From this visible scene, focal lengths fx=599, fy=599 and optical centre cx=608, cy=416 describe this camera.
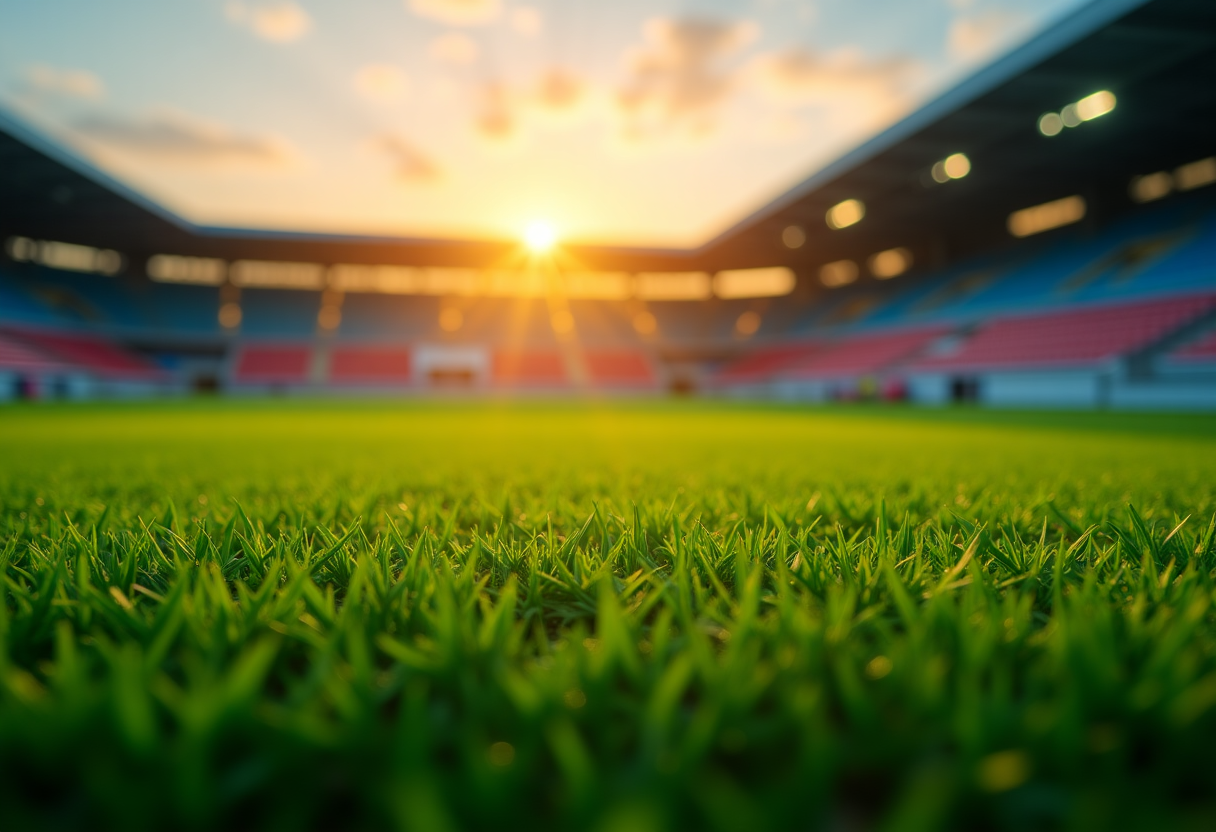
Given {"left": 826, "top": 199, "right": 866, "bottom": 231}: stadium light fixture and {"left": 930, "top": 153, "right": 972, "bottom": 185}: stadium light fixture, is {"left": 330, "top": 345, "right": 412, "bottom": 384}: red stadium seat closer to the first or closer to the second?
{"left": 826, "top": 199, "right": 866, "bottom": 231}: stadium light fixture

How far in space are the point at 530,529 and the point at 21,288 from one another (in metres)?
35.2

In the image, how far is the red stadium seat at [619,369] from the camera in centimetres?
3200

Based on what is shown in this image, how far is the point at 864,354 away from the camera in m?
24.3

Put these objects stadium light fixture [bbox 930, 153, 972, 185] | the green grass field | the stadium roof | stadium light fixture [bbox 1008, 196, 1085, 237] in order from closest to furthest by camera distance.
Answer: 1. the green grass field
2. the stadium roof
3. stadium light fixture [bbox 930, 153, 972, 185]
4. stadium light fixture [bbox 1008, 196, 1085, 237]

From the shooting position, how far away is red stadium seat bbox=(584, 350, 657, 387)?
1260 inches

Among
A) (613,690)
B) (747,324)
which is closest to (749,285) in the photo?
(747,324)

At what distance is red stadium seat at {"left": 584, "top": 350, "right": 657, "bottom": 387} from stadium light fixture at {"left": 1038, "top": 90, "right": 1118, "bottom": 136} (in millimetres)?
20370

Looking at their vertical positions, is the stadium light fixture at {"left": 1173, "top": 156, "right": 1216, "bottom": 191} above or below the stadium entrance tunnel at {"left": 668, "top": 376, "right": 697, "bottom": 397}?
above

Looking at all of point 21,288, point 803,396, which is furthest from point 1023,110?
point 21,288

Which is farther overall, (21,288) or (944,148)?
(21,288)

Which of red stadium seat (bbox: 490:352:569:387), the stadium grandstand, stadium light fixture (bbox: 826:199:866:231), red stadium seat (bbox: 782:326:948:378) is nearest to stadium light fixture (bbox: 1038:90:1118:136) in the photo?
the stadium grandstand

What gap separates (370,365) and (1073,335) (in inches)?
1127

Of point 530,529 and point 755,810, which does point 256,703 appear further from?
point 530,529

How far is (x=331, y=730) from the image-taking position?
19.0 inches
